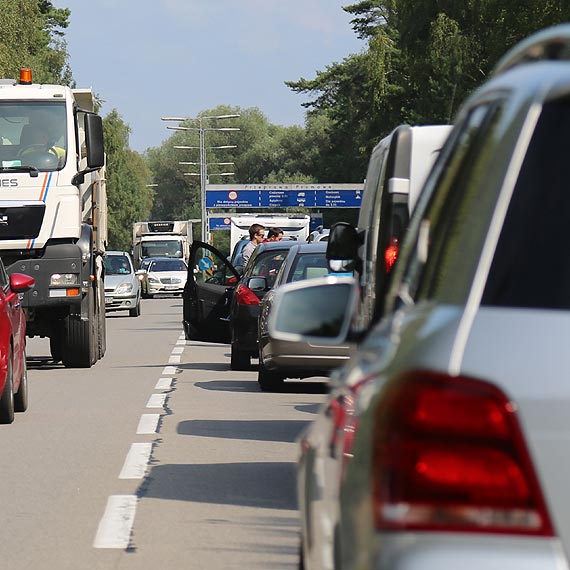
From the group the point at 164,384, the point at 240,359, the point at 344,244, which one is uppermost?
the point at 344,244

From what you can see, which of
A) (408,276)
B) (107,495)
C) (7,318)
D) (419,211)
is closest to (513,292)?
(408,276)

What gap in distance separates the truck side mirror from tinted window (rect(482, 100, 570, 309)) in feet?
51.9

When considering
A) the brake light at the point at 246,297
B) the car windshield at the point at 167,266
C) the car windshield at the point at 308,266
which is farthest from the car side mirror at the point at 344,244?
the car windshield at the point at 167,266

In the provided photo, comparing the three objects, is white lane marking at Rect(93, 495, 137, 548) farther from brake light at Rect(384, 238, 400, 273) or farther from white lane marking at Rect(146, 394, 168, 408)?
white lane marking at Rect(146, 394, 168, 408)

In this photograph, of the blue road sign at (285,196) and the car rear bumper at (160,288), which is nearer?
the car rear bumper at (160,288)

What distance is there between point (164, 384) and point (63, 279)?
2.47m

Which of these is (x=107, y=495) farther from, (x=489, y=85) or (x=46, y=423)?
(x=489, y=85)

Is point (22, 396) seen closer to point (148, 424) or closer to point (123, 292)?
point (148, 424)

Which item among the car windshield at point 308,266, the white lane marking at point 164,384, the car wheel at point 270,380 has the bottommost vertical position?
the white lane marking at point 164,384

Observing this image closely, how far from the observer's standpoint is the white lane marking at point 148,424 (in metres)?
12.1

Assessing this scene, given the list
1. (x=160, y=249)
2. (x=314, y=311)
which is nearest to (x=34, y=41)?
(x=160, y=249)

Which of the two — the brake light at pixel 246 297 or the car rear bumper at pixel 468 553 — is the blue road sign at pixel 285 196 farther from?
the car rear bumper at pixel 468 553

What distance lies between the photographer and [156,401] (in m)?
14.8

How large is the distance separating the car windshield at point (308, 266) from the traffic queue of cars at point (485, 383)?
44.0 feet
